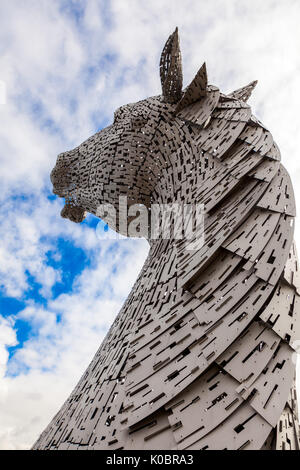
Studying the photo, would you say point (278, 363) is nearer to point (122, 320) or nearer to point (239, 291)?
A: point (239, 291)

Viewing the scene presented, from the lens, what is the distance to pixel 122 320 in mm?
3469

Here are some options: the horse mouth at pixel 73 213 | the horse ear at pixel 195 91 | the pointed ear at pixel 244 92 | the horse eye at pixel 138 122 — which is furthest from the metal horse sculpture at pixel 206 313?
the horse mouth at pixel 73 213

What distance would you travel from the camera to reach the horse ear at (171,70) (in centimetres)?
408

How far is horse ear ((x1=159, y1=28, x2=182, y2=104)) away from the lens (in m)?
4.08

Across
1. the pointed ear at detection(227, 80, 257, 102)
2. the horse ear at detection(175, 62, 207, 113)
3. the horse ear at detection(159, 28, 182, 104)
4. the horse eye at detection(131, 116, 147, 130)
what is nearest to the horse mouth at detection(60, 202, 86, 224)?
the horse eye at detection(131, 116, 147, 130)

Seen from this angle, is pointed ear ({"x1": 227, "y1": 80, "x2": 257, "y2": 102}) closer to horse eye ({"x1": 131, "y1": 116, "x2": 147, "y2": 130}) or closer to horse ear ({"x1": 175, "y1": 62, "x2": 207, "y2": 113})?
horse ear ({"x1": 175, "y1": 62, "x2": 207, "y2": 113})

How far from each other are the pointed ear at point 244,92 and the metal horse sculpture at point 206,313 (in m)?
0.62

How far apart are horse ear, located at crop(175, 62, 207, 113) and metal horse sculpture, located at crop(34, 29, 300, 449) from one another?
0.4 inches

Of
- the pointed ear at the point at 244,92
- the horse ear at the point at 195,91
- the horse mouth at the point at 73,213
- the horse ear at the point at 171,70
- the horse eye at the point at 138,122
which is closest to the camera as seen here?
the horse ear at the point at 195,91

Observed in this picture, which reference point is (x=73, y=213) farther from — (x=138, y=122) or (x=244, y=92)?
(x=244, y=92)

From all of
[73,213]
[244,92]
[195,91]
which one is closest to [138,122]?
[195,91]

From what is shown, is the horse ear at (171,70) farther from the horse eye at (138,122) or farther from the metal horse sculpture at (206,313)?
the horse eye at (138,122)
